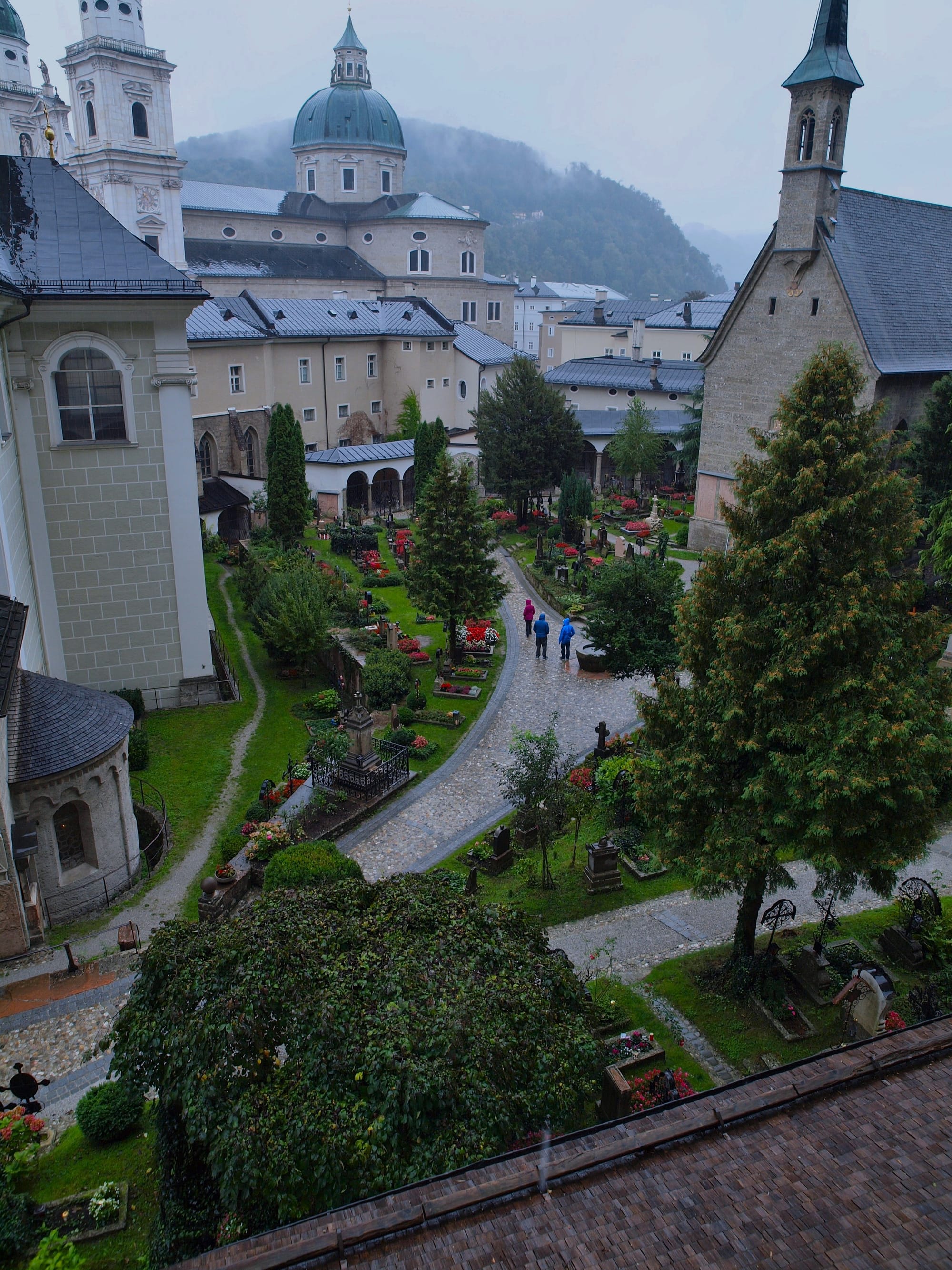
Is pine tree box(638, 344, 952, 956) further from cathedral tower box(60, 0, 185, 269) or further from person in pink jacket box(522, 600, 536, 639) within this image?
cathedral tower box(60, 0, 185, 269)

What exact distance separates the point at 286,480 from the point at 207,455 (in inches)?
400

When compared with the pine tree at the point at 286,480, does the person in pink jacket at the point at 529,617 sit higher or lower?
lower

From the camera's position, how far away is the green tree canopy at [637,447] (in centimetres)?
4500

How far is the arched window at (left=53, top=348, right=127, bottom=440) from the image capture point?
67.1 feet

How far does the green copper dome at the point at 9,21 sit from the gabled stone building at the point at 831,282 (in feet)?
147

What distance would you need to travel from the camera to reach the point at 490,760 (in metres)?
20.5

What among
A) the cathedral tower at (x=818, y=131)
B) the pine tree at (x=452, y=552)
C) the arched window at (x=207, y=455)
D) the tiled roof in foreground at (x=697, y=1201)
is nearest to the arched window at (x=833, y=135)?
the cathedral tower at (x=818, y=131)

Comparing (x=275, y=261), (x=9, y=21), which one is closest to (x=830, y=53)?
(x=275, y=261)

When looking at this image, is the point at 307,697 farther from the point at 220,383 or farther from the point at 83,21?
the point at 83,21

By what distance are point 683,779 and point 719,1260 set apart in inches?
244

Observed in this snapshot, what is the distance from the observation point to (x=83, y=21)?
48.2 metres

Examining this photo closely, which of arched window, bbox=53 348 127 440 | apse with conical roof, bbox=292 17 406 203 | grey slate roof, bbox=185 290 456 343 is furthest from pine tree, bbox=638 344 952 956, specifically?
apse with conical roof, bbox=292 17 406 203

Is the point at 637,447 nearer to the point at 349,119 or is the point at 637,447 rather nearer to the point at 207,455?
the point at 207,455

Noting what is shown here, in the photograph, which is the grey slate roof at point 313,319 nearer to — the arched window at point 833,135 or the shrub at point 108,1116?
the arched window at point 833,135
